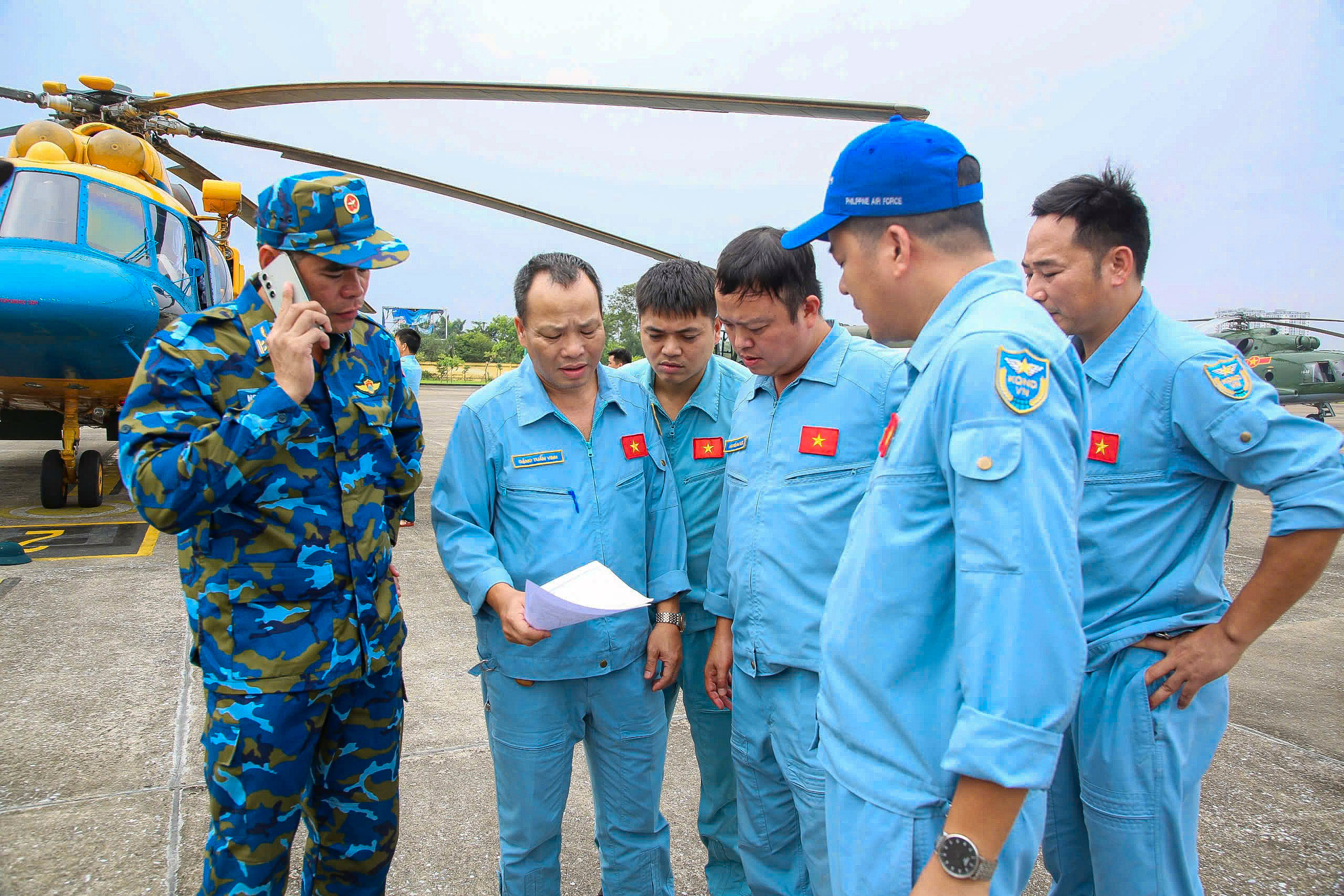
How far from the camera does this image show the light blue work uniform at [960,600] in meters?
0.92

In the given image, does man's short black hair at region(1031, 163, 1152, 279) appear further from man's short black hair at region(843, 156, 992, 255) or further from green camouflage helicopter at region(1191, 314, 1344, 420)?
green camouflage helicopter at region(1191, 314, 1344, 420)

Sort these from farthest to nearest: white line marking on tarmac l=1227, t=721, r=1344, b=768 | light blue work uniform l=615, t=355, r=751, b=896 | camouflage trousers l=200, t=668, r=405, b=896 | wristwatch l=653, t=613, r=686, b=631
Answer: white line marking on tarmac l=1227, t=721, r=1344, b=768 → light blue work uniform l=615, t=355, r=751, b=896 → wristwatch l=653, t=613, r=686, b=631 → camouflage trousers l=200, t=668, r=405, b=896

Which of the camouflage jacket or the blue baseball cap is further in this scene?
the camouflage jacket

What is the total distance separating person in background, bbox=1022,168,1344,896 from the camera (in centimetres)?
157

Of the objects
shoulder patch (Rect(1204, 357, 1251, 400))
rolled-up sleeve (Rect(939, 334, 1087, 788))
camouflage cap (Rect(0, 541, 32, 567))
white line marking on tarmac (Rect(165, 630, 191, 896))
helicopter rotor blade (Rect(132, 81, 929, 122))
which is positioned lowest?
white line marking on tarmac (Rect(165, 630, 191, 896))

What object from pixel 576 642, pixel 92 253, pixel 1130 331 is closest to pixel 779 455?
pixel 576 642

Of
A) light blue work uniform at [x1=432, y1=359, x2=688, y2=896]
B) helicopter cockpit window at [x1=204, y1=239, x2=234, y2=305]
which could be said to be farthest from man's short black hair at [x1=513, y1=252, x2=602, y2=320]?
helicopter cockpit window at [x1=204, y1=239, x2=234, y2=305]

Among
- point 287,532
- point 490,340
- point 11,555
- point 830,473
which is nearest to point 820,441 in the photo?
point 830,473

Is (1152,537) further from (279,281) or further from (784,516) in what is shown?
(279,281)

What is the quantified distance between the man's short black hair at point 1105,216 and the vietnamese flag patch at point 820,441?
717 mm

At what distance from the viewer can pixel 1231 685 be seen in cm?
400

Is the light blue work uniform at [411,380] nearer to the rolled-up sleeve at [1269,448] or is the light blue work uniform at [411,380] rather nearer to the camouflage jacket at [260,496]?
the camouflage jacket at [260,496]

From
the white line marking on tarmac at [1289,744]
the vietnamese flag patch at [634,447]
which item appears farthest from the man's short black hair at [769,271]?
the white line marking on tarmac at [1289,744]

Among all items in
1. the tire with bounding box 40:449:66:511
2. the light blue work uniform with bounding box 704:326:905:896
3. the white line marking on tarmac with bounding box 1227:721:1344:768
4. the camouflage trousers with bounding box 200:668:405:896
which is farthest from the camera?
the tire with bounding box 40:449:66:511
